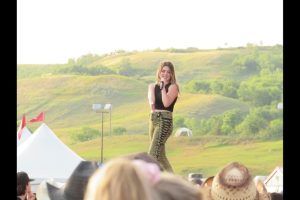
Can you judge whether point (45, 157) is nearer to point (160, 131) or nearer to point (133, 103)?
point (160, 131)

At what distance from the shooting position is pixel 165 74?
5.77 m

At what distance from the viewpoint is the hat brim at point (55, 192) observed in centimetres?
424

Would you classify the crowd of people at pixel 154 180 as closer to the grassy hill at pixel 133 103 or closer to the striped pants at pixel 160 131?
the striped pants at pixel 160 131

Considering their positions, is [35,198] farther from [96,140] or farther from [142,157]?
[96,140]

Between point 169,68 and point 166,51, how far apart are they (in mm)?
36493

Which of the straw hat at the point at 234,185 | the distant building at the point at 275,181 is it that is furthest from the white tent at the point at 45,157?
the straw hat at the point at 234,185

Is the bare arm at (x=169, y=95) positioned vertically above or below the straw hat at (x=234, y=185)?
above

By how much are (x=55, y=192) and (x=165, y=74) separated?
1602 millimetres

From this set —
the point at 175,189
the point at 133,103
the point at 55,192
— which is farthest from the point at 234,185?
the point at 133,103

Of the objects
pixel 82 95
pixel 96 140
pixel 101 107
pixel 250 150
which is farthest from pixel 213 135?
pixel 101 107

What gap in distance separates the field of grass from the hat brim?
21.3m

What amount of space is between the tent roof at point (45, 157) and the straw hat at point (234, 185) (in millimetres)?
5446

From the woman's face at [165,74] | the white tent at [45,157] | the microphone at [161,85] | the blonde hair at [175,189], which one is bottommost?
the white tent at [45,157]
